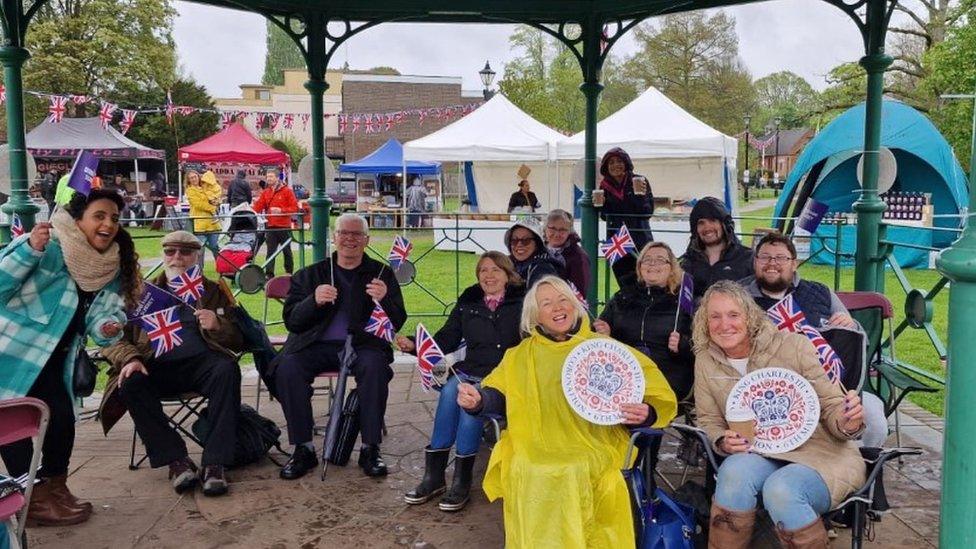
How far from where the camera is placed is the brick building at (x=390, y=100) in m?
49.2

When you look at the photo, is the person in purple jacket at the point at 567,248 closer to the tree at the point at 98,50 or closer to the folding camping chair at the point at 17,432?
the folding camping chair at the point at 17,432

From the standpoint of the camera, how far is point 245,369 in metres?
6.34

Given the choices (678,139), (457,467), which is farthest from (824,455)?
(678,139)

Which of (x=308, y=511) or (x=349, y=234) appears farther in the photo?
(x=349, y=234)

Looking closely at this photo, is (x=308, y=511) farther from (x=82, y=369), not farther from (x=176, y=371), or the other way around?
(x=82, y=369)

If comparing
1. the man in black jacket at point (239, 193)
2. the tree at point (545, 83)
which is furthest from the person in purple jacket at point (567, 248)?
the tree at point (545, 83)

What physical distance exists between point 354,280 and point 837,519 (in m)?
2.71

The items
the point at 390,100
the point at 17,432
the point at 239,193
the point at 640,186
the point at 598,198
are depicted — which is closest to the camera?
the point at 17,432

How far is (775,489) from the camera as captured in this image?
8.45ft

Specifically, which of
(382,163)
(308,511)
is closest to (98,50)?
(382,163)

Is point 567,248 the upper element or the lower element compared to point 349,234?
lower

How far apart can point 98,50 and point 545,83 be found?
17.3 meters

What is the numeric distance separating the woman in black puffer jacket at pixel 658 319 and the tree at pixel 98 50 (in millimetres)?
29739

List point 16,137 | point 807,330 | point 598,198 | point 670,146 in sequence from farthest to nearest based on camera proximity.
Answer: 1. point 670,146
2. point 598,198
3. point 16,137
4. point 807,330
